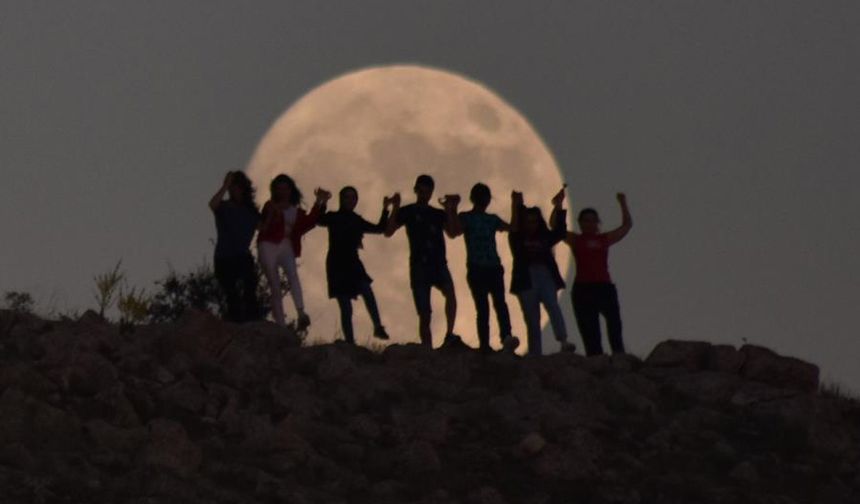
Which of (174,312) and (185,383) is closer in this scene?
(185,383)

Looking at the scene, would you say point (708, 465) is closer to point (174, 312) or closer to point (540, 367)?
point (540, 367)

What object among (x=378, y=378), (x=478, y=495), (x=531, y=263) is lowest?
(x=478, y=495)

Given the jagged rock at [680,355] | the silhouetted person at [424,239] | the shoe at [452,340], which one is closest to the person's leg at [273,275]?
the silhouetted person at [424,239]

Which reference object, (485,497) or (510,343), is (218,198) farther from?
(485,497)

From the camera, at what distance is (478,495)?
20.1m

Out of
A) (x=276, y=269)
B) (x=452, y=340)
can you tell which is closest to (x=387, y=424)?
(x=452, y=340)

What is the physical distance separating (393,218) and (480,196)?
0.93m

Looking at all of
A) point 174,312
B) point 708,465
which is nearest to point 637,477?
point 708,465

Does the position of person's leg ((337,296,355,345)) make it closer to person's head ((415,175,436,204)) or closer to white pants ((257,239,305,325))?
white pants ((257,239,305,325))

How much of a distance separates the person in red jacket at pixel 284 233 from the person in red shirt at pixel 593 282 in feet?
8.88

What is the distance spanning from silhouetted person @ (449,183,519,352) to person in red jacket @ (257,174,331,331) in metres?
1.52

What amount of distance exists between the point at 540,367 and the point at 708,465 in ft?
7.69

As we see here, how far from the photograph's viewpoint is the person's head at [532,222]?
82.2 feet

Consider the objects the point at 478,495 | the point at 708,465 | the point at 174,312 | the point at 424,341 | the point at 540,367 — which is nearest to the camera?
the point at 478,495
